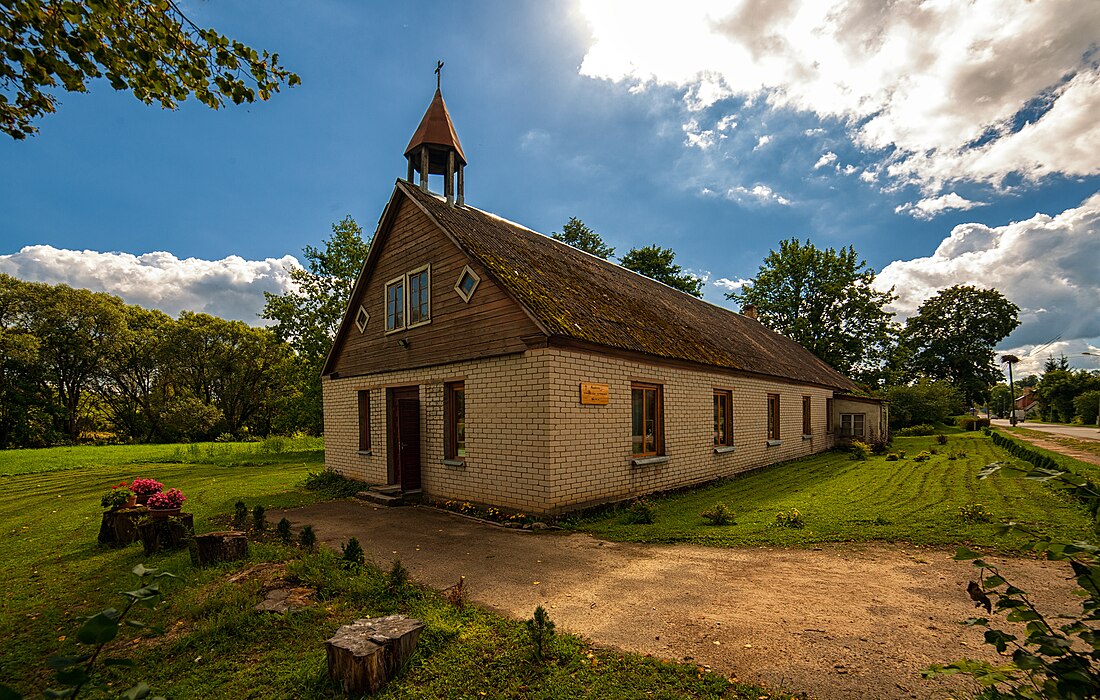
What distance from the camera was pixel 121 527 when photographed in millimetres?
8234

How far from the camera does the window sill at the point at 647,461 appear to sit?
432 inches

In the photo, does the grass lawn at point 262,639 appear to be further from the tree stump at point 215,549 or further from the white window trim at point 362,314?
the white window trim at point 362,314

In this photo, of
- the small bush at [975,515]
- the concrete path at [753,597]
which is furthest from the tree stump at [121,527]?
the small bush at [975,515]

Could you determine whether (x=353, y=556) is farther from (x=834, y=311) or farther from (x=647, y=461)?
(x=834, y=311)

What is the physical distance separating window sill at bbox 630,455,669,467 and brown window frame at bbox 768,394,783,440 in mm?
8095

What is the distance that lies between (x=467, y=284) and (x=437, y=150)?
235 inches

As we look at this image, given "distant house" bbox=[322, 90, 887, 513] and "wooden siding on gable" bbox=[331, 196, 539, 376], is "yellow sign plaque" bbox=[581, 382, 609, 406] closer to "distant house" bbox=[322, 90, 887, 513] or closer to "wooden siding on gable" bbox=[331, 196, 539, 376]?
"distant house" bbox=[322, 90, 887, 513]

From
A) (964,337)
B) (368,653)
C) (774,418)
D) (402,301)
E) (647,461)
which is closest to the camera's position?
(368,653)

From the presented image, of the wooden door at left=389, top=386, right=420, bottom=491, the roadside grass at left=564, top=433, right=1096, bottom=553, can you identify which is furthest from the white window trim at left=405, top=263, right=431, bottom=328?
the roadside grass at left=564, top=433, right=1096, bottom=553

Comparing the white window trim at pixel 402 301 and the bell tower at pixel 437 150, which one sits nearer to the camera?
the white window trim at pixel 402 301

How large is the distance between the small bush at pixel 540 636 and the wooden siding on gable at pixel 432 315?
19.1ft

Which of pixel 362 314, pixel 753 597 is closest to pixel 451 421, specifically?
pixel 362 314

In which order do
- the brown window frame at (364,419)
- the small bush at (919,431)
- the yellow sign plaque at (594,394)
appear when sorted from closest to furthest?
the yellow sign plaque at (594,394), the brown window frame at (364,419), the small bush at (919,431)

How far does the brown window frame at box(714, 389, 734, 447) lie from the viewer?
14.6 meters
